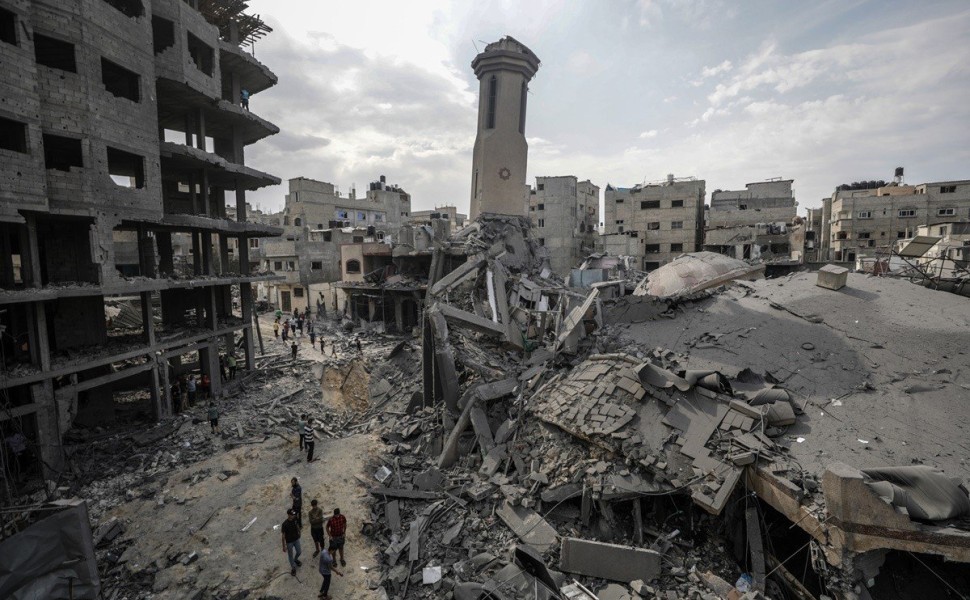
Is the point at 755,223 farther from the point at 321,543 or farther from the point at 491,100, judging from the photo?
the point at 321,543

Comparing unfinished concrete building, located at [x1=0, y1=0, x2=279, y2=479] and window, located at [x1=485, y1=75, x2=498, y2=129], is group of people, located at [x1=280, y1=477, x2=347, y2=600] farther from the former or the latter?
window, located at [x1=485, y1=75, x2=498, y2=129]

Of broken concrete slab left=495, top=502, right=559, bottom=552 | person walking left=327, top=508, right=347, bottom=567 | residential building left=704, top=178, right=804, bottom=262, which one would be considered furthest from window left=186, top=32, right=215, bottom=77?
residential building left=704, top=178, right=804, bottom=262

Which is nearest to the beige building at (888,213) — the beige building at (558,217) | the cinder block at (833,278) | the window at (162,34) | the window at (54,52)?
the beige building at (558,217)

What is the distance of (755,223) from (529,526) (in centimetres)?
4398

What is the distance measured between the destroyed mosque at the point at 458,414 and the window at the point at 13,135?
16 cm

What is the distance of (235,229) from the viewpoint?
68.0 ft

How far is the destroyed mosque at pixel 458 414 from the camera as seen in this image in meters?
8.01

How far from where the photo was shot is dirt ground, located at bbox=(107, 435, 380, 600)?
29.9ft

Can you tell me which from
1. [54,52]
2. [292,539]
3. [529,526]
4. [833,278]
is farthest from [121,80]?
[833,278]

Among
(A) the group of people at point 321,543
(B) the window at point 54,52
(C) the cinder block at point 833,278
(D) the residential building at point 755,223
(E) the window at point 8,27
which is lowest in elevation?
(A) the group of people at point 321,543

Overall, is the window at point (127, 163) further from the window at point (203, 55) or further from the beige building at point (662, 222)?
the beige building at point (662, 222)

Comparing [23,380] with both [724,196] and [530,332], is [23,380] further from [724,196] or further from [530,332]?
[724,196]

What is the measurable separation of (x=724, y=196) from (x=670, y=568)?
4679 centimetres

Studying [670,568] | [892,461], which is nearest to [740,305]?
[892,461]
